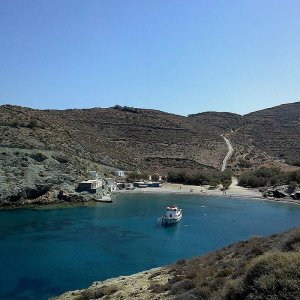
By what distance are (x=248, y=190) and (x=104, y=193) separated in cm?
3530

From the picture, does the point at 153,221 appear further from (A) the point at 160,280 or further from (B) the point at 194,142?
(B) the point at 194,142

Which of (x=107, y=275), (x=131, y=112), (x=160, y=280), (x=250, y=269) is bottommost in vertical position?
(x=107, y=275)

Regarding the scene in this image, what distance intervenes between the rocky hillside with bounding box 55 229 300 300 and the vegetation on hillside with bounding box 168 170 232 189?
7851 centimetres

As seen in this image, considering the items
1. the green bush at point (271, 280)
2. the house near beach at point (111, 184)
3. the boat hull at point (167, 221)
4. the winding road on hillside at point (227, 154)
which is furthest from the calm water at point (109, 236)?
the winding road on hillside at point (227, 154)

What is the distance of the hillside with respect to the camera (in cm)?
7638

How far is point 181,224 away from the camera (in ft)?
199

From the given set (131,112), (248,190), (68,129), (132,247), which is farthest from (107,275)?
(131,112)

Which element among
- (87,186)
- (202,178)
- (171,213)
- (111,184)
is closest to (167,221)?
(171,213)

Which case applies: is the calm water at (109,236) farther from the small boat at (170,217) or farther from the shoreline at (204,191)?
the shoreline at (204,191)

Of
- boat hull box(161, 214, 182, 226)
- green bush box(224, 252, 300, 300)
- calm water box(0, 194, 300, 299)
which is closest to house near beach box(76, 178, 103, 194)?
calm water box(0, 194, 300, 299)

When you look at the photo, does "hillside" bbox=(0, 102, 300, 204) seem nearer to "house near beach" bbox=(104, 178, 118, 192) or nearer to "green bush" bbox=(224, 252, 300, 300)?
"house near beach" bbox=(104, 178, 118, 192)

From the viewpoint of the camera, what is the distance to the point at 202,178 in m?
106

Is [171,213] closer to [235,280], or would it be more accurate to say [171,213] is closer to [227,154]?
[235,280]

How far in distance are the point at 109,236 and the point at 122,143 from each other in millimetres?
78323
